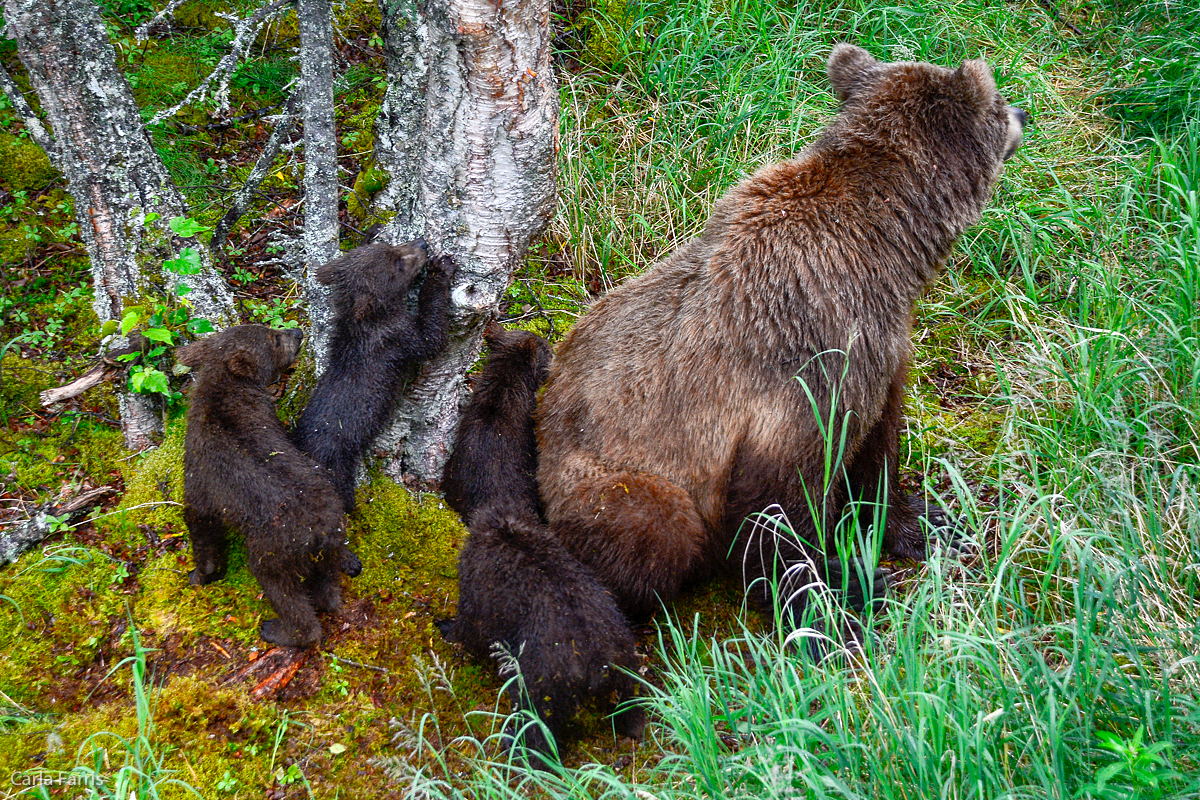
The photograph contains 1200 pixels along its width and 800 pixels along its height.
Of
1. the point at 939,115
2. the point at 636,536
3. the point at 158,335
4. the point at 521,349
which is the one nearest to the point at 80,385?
the point at 158,335

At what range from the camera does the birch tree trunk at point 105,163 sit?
3592 mm

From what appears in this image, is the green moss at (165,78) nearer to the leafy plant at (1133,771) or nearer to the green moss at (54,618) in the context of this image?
the green moss at (54,618)

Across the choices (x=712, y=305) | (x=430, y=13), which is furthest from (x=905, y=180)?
(x=430, y=13)

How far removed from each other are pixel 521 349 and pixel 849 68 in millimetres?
2103

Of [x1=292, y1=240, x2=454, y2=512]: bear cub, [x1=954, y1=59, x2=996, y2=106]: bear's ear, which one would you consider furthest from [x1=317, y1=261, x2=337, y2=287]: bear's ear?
[x1=954, y1=59, x2=996, y2=106]: bear's ear

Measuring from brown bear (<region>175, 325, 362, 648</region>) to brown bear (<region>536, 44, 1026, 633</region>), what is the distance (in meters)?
1.09

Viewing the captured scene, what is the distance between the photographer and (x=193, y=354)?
154 inches

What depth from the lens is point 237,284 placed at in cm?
557

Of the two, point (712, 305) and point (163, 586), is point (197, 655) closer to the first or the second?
point (163, 586)

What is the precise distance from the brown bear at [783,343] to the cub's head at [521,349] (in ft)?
2.07

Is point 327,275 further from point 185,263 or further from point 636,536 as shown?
point 636,536

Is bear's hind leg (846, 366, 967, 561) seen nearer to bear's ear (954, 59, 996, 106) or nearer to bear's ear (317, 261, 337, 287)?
bear's ear (954, 59, 996, 106)

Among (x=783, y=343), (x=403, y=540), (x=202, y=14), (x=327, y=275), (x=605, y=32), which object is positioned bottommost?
(x=403, y=540)

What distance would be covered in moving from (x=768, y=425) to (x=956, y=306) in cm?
250
